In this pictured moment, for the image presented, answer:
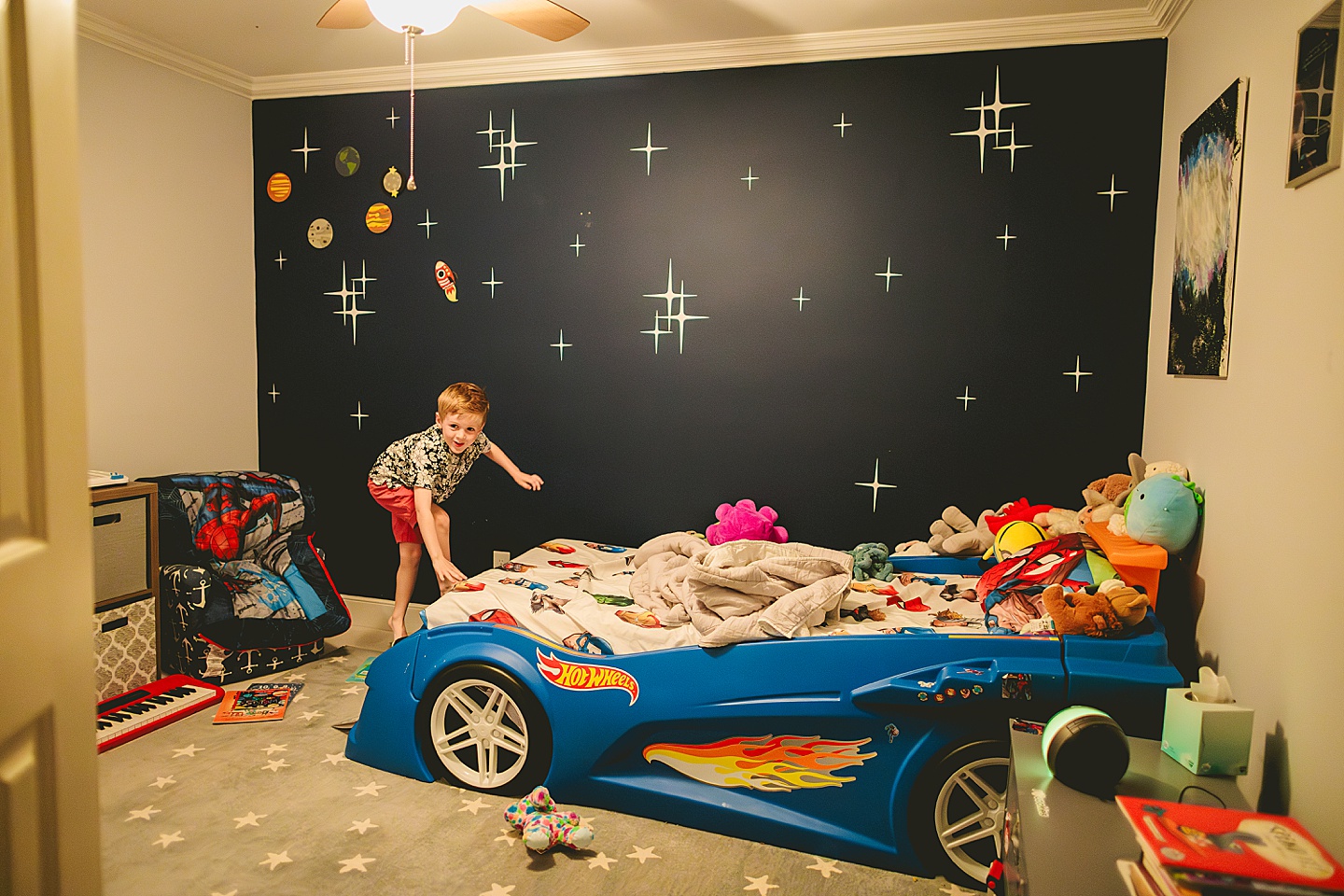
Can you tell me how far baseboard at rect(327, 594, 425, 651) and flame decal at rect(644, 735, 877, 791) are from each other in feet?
6.20

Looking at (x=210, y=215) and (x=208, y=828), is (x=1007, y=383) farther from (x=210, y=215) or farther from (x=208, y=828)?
(x=210, y=215)

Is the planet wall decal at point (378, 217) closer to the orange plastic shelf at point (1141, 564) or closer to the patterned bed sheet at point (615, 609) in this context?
the patterned bed sheet at point (615, 609)

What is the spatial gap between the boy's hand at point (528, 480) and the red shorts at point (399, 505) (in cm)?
44

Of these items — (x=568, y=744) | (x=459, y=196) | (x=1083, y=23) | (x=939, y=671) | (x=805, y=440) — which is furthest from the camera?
(x=459, y=196)

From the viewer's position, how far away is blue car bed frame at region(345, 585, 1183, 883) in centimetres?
204

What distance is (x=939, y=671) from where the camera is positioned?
82.2 inches

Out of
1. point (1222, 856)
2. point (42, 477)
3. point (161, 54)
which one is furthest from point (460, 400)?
point (1222, 856)

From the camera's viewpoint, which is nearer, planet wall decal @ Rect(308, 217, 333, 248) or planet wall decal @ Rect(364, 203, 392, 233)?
planet wall decal @ Rect(364, 203, 392, 233)

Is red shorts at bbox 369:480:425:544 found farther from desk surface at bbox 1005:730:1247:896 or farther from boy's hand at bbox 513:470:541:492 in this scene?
desk surface at bbox 1005:730:1247:896

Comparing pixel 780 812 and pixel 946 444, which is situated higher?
pixel 946 444

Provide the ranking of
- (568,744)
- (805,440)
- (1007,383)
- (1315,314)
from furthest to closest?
(805,440) → (1007,383) → (568,744) → (1315,314)

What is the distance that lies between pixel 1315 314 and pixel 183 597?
3499mm

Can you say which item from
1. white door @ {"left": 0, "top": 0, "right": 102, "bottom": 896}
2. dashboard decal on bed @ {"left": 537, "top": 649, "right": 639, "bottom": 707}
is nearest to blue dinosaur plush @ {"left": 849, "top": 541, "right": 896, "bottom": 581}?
dashboard decal on bed @ {"left": 537, "top": 649, "right": 639, "bottom": 707}

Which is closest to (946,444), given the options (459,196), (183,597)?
(459,196)
